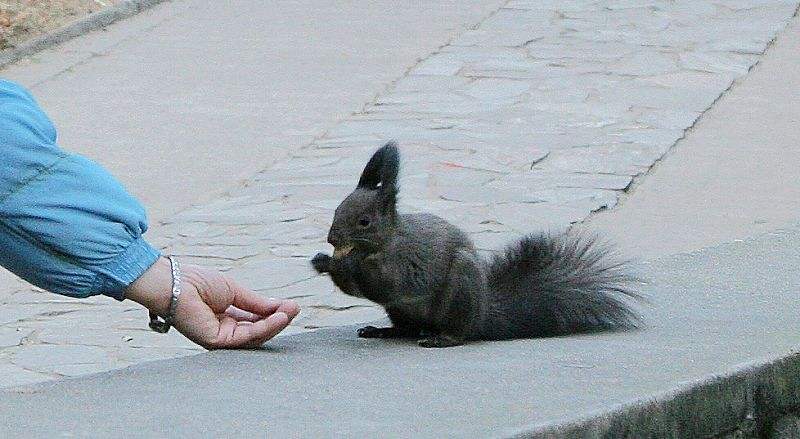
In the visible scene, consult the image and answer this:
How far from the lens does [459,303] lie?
368 cm

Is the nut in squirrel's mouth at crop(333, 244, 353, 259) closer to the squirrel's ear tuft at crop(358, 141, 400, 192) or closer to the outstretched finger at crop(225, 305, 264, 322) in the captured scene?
the squirrel's ear tuft at crop(358, 141, 400, 192)

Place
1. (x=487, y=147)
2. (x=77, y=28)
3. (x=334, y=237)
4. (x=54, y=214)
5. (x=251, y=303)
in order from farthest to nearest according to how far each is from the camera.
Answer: (x=77, y=28)
(x=487, y=147)
(x=251, y=303)
(x=334, y=237)
(x=54, y=214)

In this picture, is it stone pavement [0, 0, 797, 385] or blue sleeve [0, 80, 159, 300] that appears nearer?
blue sleeve [0, 80, 159, 300]

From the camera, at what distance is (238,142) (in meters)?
7.42

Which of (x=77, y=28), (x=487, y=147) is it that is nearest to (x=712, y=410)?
(x=487, y=147)

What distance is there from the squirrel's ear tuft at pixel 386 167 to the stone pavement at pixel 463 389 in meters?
0.43

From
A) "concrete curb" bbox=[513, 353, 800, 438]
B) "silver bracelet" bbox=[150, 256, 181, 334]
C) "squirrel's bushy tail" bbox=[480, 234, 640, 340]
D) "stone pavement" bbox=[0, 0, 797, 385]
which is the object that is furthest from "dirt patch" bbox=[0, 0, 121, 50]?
"concrete curb" bbox=[513, 353, 800, 438]

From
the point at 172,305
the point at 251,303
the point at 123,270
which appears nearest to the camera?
the point at 123,270

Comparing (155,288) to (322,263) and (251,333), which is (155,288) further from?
(322,263)

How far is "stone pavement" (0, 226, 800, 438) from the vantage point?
2674 mm

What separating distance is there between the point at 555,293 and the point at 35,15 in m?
7.02

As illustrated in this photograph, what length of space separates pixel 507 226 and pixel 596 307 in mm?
1999

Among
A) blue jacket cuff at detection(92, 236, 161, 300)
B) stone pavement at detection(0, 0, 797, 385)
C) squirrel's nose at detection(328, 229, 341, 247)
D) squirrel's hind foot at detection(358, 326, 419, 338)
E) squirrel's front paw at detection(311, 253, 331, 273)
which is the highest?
blue jacket cuff at detection(92, 236, 161, 300)

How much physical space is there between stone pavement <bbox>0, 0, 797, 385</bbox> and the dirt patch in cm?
265
